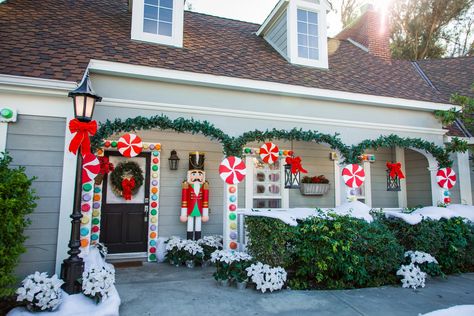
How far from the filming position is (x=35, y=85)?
156 inches

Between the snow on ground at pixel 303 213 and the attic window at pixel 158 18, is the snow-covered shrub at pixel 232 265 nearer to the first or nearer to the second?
the snow on ground at pixel 303 213

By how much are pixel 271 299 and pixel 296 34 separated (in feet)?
18.4

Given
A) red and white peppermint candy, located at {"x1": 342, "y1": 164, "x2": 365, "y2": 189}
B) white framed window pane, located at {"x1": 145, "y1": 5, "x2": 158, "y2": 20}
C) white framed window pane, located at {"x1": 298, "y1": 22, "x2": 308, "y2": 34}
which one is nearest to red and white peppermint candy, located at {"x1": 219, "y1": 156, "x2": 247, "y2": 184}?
red and white peppermint candy, located at {"x1": 342, "y1": 164, "x2": 365, "y2": 189}

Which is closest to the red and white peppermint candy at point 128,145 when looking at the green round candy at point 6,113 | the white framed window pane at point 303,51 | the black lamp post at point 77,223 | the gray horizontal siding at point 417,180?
the black lamp post at point 77,223

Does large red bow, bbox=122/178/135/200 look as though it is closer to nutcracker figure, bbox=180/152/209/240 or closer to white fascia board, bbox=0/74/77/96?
nutcracker figure, bbox=180/152/209/240

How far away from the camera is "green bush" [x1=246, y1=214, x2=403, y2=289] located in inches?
169

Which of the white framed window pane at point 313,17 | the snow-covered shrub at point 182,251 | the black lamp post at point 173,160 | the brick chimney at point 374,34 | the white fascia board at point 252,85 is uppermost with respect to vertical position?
the brick chimney at point 374,34

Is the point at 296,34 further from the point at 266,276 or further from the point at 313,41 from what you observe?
the point at 266,276

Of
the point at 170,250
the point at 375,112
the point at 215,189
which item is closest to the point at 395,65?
the point at 375,112

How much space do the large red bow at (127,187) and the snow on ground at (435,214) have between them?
15.4ft

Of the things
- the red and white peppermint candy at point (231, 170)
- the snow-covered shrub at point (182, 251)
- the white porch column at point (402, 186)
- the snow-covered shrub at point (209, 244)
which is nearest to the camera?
the red and white peppermint candy at point (231, 170)

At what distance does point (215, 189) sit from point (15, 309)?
12.9 ft

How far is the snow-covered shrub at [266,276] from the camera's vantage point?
4059 millimetres

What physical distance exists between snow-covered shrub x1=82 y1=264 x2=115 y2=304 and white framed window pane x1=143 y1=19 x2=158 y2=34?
4.46 meters
